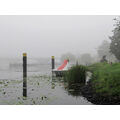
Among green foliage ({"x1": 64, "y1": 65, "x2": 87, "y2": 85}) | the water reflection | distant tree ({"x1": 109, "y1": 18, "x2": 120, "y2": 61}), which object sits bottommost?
the water reflection

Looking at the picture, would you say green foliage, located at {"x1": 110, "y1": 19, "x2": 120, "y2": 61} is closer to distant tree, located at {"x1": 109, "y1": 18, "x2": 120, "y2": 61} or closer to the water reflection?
distant tree, located at {"x1": 109, "y1": 18, "x2": 120, "y2": 61}

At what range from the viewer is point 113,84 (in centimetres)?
425

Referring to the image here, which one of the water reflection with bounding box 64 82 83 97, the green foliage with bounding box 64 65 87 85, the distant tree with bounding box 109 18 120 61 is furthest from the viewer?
the distant tree with bounding box 109 18 120 61

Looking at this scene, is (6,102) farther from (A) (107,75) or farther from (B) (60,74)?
(B) (60,74)

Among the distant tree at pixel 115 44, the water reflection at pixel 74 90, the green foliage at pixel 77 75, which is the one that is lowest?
the water reflection at pixel 74 90

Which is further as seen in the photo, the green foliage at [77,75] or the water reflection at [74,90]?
the green foliage at [77,75]

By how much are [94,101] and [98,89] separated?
655mm

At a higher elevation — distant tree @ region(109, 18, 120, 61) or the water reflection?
distant tree @ region(109, 18, 120, 61)

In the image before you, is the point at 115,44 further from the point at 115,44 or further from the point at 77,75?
the point at 77,75

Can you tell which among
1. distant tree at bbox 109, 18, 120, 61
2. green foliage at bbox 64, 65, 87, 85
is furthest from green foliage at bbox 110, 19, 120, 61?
green foliage at bbox 64, 65, 87, 85

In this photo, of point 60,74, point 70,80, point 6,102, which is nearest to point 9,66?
point 60,74

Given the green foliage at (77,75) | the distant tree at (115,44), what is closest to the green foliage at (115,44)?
the distant tree at (115,44)

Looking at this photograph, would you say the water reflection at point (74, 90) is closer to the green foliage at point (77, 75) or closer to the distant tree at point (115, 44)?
the green foliage at point (77, 75)

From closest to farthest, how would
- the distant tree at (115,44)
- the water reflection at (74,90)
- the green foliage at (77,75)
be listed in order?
the water reflection at (74,90)
the green foliage at (77,75)
the distant tree at (115,44)
